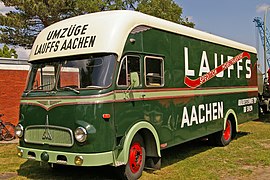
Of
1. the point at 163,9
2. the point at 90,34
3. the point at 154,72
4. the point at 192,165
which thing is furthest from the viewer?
the point at 163,9

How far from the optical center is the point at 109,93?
5914mm

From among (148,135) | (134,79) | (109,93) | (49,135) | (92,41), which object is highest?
(92,41)

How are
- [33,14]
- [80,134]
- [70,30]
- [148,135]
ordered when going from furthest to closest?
[33,14] < [148,135] < [70,30] < [80,134]

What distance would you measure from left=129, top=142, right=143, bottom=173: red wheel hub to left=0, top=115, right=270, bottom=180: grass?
1.16 feet

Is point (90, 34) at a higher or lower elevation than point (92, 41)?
higher

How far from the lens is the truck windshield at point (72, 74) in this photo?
598cm

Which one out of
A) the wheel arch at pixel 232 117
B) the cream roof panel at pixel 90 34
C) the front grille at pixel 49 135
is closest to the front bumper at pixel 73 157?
the front grille at pixel 49 135

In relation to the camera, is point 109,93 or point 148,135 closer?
point 109,93

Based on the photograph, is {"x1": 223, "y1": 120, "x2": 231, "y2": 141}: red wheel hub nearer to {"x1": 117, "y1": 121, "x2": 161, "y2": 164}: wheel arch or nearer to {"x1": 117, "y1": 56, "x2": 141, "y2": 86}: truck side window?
{"x1": 117, "y1": 121, "x2": 161, "y2": 164}: wheel arch

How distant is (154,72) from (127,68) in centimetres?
93

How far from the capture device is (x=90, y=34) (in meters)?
6.29

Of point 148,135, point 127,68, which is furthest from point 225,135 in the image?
point 127,68

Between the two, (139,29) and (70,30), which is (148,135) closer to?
(139,29)

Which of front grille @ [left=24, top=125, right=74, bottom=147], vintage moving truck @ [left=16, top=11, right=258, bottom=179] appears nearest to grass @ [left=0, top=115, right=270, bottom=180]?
vintage moving truck @ [left=16, top=11, right=258, bottom=179]
